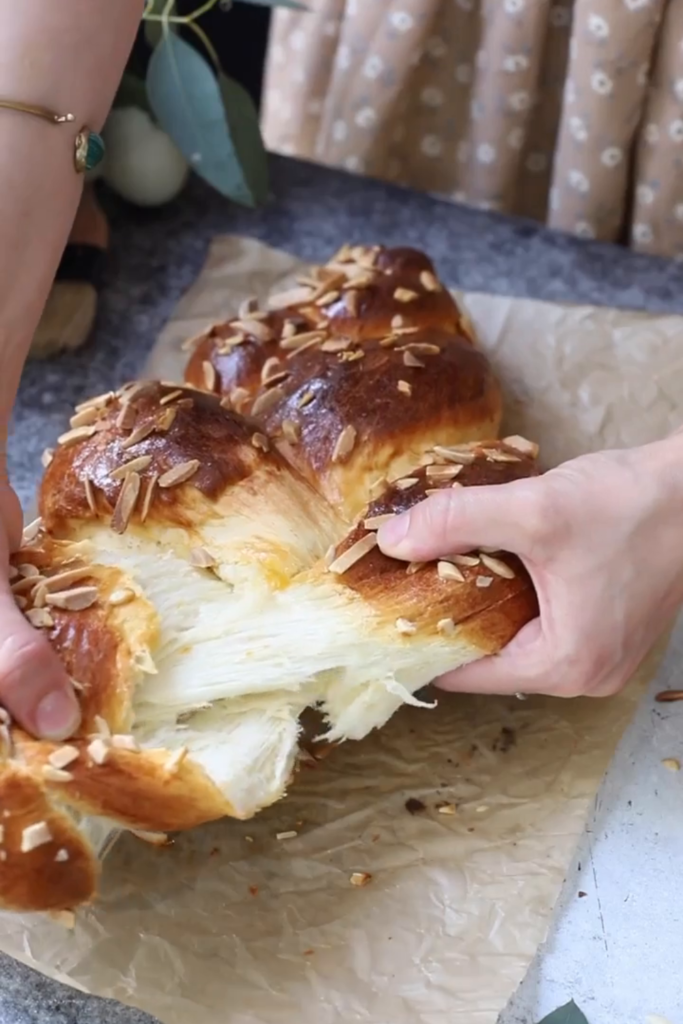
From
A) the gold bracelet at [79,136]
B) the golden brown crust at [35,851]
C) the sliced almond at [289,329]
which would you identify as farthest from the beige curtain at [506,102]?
the golden brown crust at [35,851]

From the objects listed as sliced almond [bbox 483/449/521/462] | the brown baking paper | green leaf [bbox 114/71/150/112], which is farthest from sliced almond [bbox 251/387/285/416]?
green leaf [bbox 114/71/150/112]

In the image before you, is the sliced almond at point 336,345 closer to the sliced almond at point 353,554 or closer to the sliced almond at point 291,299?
the sliced almond at point 291,299

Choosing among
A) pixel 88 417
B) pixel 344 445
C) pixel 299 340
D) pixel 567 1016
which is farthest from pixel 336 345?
pixel 567 1016

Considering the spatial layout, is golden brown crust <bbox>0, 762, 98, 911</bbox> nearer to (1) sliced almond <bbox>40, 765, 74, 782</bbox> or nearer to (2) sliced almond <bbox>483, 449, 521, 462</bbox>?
(1) sliced almond <bbox>40, 765, 74, 782</bbox>

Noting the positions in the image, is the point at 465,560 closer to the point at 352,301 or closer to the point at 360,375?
the point at 360,375

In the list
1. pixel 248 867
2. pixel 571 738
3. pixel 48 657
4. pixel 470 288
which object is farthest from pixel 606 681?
pixel 470 288

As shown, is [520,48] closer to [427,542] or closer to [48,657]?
[427,542]
